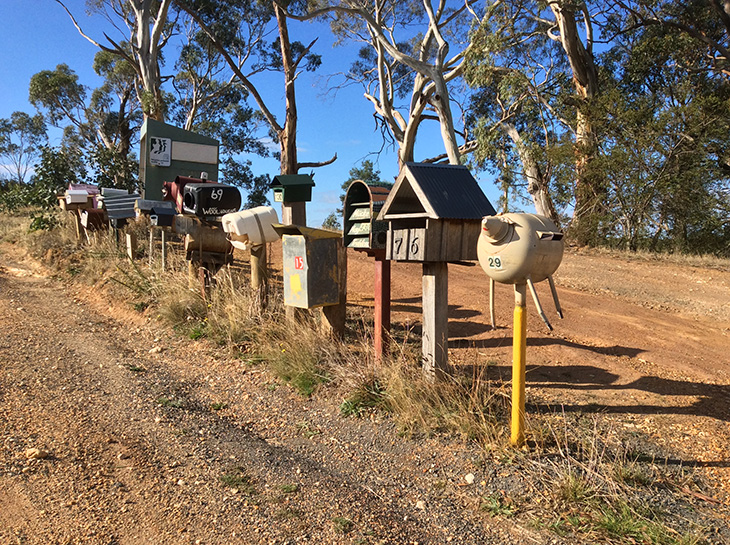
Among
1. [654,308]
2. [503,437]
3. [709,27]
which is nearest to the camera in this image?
[503,437]

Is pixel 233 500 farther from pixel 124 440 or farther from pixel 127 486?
pixel 124 440

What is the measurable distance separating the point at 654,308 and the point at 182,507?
6.81 m

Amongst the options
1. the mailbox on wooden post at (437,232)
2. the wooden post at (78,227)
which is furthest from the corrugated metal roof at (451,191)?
the wooden post at (78,227)

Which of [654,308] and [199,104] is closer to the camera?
[654,308]

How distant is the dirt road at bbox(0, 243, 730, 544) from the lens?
110 inches

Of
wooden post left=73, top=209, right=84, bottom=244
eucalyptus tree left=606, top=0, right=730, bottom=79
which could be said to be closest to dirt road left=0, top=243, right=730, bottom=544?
wooden post left=73, top=209, right=84, bottom=244

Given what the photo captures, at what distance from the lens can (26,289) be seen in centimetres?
805

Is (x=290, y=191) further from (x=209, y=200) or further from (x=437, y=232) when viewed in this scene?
(x=437, y=232)

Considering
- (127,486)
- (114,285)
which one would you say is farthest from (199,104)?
(127,486)

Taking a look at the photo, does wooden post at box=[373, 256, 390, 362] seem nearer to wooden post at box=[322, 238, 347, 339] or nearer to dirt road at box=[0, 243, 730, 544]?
wooden post at box=[322, 238, 347, 339]

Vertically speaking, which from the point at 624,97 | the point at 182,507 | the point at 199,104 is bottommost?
the point at 182,507

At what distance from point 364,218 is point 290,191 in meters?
1.70

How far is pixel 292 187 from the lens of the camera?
5973 millimetres

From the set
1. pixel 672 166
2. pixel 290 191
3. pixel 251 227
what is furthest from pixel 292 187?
pixel 672 166
